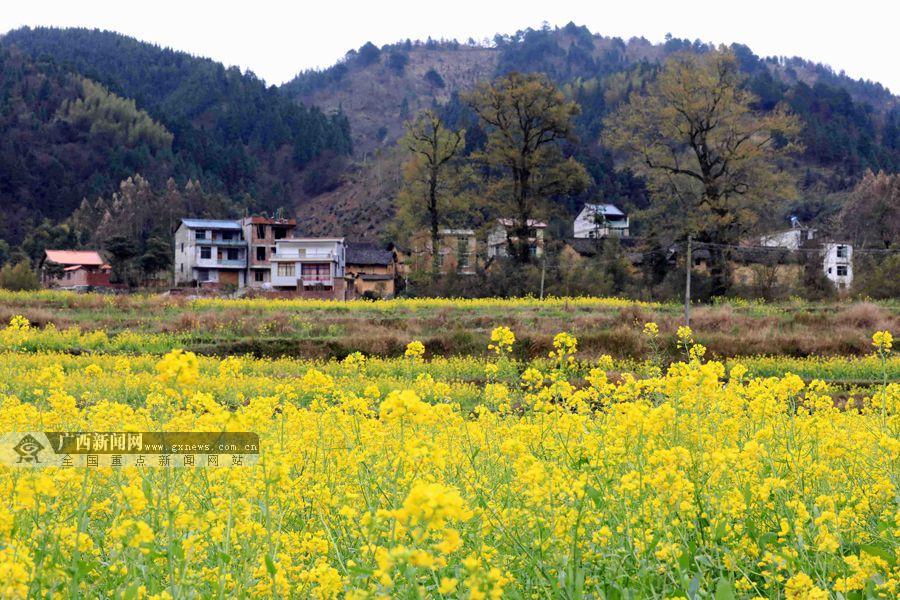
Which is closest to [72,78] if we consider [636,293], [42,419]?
[636,293]

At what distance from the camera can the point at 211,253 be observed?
2264 inches

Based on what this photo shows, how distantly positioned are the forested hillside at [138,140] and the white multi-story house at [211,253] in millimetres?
20711

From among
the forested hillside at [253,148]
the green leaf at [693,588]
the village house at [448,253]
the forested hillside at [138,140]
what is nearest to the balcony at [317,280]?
the village house at [448,253]

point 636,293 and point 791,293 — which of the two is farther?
point 636,293

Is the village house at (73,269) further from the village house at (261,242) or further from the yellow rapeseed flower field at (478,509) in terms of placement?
the yellow rapeseed flower field at (478,509)

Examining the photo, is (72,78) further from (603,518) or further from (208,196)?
(603,518)

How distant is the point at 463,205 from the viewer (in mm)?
38250

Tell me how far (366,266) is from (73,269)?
20.8 metres

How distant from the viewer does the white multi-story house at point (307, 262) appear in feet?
173

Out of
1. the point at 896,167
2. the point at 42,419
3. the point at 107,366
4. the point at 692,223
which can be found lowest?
the point at 107,366

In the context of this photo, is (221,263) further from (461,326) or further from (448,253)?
(461,326)

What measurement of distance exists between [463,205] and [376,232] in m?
36.9

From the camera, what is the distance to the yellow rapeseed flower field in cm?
236

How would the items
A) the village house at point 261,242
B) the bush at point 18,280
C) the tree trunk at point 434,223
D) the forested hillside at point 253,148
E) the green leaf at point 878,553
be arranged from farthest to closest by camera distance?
the forested hillside at point 253,148
the village house at point 261,242
the tree trunk at point 434,223
the bush at point 18,280
the green leaf at point 878,553
